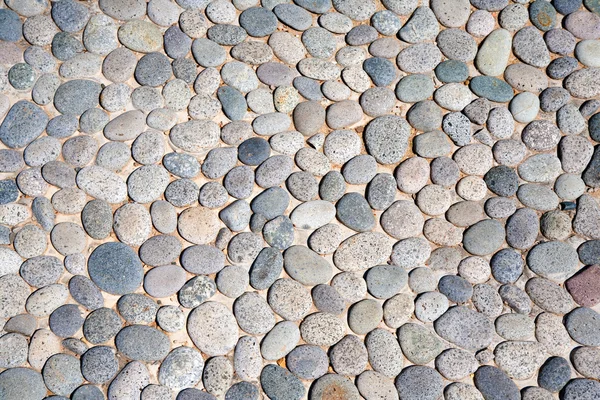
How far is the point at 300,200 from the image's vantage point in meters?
1.77

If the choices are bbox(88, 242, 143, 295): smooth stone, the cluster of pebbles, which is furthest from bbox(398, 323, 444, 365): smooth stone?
bbox(88, 242, 143, 295): smooth stone

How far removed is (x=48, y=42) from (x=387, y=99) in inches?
43.0

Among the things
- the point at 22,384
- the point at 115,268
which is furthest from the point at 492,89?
the point at 22,384

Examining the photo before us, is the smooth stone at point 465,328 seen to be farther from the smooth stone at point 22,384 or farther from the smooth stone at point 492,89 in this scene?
the smooth stone at point 22,384

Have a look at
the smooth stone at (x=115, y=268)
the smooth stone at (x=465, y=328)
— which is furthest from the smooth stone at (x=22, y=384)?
the smooth stone at (x=465, y=328)

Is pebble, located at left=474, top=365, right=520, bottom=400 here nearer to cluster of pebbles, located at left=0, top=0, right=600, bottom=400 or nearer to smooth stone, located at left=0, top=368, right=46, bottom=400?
cluster of pebbles, located at left=0, top=0, right=600, bottom=400

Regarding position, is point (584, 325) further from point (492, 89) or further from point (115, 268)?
point (115, 268)

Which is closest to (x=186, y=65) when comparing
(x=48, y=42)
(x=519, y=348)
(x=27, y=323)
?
(x=48, y=42)

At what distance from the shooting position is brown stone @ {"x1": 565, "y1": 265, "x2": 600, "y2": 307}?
1.63m

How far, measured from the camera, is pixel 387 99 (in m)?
1.87

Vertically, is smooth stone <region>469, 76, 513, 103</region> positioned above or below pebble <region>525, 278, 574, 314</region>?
above

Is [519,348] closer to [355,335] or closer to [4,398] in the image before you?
[355,335]

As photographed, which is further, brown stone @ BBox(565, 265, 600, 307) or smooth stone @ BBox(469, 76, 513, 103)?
smooth stone @ BBox(469, 76, 513, 103)

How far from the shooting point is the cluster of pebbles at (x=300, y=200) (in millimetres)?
1593
